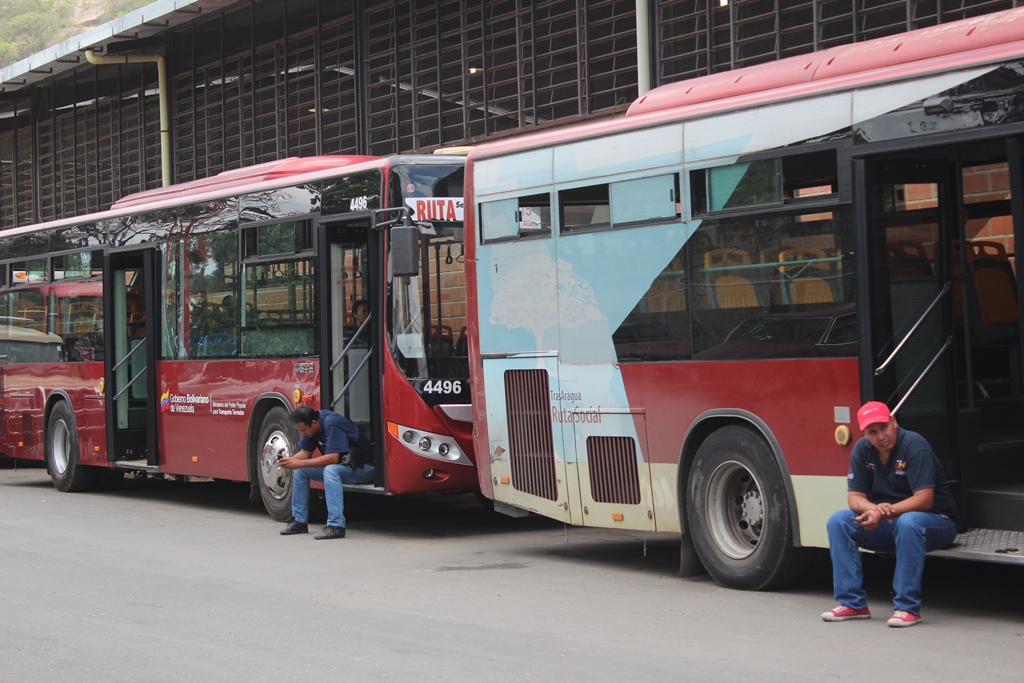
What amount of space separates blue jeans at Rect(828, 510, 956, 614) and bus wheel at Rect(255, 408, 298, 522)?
6.49 m

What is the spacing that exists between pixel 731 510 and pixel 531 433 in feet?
6.50

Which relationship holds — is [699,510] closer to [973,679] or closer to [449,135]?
[973,679]

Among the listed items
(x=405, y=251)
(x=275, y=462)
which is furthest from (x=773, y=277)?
(x=275, y=462)

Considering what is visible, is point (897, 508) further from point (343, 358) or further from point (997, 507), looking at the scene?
point (343, 358)

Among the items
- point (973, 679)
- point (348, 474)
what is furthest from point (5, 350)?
point (973, 679)

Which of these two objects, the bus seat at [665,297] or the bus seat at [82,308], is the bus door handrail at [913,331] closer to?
the bus seat at [665,297]

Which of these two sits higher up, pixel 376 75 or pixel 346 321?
pixel 376 75

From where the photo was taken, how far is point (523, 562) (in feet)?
34.2

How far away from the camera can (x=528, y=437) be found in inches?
405

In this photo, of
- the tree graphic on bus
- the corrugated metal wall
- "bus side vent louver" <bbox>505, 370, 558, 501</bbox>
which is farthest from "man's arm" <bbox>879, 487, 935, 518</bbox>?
the corrugated metal wall

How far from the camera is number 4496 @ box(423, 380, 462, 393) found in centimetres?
1171

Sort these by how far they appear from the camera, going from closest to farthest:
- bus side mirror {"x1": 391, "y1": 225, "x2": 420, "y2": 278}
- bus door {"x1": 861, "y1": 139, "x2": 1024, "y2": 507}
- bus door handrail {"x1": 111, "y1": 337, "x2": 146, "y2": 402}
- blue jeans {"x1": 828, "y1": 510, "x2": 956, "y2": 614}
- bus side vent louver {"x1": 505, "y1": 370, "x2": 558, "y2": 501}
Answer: blue jeans {"x1": 828, "y1": 510, "x2": 956, "y2": 614} < bus door {"x1": 861, "y1": 139, "x2": 1024, "y2": 507} < bus side vent louver {"x1": 505, "y1": 370, "x2": 558, "y2": 501} < bus side mirror {"x1": 391, "y1": 225, "x2": 420, "y2": 278} < bus door handrail {"x1": 111, "y1": 337, "x2": 146, "y2": 402}

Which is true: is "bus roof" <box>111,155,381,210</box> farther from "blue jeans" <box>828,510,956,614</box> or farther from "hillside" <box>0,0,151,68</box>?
"hillside" <box>0,0,151,68</box>

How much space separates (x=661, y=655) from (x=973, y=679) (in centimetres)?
154
